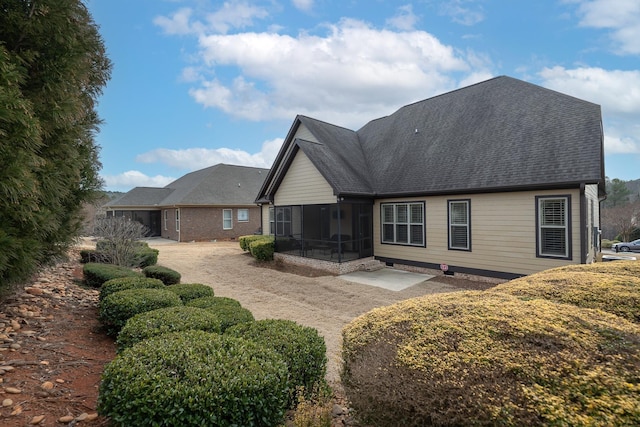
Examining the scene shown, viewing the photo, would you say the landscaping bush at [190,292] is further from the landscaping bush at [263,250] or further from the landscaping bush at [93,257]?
the landscaping bush at [263,250]

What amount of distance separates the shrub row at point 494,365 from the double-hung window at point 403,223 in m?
9.07

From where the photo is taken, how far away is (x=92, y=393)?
10.1 ft

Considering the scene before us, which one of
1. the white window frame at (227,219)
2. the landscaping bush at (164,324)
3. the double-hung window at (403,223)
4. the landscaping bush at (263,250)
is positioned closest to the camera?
the landscaping bush at (164,324)

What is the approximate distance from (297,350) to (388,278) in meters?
8.40

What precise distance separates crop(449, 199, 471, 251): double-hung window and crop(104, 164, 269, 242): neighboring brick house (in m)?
19.2

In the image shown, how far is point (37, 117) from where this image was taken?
12.3 ft

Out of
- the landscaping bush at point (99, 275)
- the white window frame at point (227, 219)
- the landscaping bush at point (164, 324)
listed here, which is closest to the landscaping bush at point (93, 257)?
the landscaping bush at point (99, 275)

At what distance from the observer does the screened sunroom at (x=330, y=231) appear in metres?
13.1

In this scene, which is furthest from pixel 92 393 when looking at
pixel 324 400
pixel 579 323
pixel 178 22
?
pixel 178 22

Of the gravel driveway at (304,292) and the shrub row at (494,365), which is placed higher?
the shrub row at (494,365)

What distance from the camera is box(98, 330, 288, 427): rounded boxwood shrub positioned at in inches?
89.4

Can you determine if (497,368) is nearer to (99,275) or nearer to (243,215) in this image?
(99,275)

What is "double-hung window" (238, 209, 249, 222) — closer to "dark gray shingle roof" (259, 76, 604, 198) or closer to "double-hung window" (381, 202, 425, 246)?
"dark gray shingle roof" (259, 76, 604, 198)

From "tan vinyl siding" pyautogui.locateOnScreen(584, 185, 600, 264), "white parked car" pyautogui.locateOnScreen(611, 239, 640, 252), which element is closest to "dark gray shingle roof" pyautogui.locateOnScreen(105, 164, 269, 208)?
"tan vinyl siding" pyautogui.locateOnScreen(584, 185, 600, 264)
